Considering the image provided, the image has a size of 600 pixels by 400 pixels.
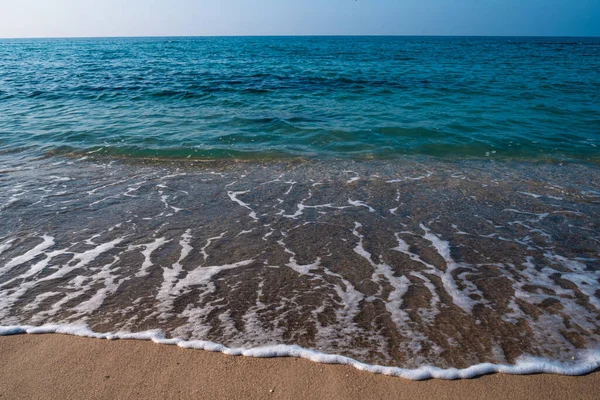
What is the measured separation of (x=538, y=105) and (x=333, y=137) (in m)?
8.87

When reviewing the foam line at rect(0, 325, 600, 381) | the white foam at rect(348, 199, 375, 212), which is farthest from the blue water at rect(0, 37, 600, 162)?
the foam line at rect(0, 325, 600, 381)

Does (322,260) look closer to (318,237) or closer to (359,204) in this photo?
(318,237)

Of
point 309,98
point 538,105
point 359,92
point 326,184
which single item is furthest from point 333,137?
point 538,105

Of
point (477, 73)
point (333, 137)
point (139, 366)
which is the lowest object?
point (139, 366)

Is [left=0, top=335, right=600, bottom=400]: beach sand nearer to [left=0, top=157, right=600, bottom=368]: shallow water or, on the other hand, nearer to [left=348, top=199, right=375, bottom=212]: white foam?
[left=0, top=157, right=600, bottom=368]: shallow water

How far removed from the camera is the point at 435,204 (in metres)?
6.14

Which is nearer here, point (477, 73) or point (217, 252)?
point (217, 252)

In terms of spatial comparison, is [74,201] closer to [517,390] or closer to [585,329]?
[517,390]

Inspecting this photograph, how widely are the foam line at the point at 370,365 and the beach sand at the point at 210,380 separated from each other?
1.9 inches

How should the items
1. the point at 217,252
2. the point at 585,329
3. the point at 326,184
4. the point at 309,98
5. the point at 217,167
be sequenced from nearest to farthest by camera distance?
the point at 585,329 → the point at 217,252 → the point at 326,184 → the point at 217,167 → the point at 309,98

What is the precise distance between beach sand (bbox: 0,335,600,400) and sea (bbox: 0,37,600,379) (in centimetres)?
12

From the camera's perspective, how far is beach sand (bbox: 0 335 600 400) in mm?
2697

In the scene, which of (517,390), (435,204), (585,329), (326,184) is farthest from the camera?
(326,184)

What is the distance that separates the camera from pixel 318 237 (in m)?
5.09
